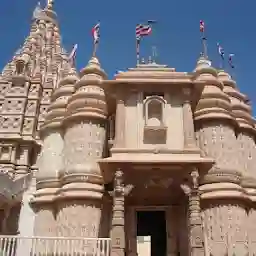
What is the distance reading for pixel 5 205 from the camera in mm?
20750

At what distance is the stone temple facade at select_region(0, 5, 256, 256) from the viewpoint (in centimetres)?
1403

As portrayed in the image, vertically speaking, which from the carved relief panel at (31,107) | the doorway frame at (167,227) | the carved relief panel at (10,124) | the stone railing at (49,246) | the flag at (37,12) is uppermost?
the flag at (37,12)

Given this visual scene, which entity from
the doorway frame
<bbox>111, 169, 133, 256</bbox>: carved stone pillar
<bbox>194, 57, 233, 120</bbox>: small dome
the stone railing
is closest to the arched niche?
<bbox>111, 169, 133, 256</bbox>: carved stone pillar

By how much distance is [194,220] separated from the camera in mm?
13102

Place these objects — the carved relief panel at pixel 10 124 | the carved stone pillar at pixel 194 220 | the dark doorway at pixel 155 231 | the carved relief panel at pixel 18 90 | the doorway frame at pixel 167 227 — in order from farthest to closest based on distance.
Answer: the carved relief panel at pixel 18 90 → the carved relief panel at pixel 10 124 → the dark doorway at pixel 155 231 → the doorway frame at pixel 167 227 → the carved stone pillar at pixel 194 220

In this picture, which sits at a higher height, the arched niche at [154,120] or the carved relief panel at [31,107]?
the carved relief panel at [31,107]

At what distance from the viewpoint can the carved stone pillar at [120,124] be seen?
14908 mm

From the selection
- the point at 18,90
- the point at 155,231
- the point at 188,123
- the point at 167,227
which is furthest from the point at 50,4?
the point at 167,227

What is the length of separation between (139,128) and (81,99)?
15.1 ft

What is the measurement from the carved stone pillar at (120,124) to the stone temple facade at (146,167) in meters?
0.05

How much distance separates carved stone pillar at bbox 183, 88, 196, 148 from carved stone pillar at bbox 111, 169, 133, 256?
9.82 ft

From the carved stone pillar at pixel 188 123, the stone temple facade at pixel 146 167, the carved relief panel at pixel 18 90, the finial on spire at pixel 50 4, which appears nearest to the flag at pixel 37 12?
the finial on spire at pixel 50 4

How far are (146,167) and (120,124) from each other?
244 cm

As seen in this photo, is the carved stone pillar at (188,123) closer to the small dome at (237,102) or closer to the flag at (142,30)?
the small dome at (237,102)
